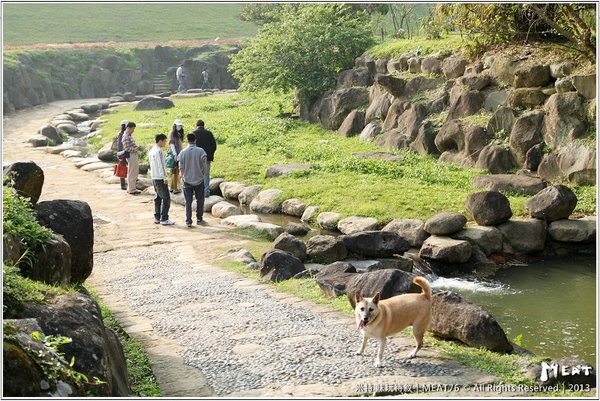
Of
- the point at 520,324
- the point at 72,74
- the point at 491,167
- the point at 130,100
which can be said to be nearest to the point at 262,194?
the point at 491,167

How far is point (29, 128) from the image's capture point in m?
42.6

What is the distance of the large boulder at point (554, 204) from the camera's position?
19500 millimetres

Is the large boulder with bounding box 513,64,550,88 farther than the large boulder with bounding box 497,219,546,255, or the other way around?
the large boulder with bounding box 513,64,550,88

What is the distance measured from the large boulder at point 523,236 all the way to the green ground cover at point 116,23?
5333cm

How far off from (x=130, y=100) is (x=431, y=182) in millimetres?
37900

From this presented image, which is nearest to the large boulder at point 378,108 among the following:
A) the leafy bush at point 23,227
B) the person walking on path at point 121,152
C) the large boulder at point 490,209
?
the person walking on path at point 121,152

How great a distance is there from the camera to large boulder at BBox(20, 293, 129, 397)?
774cm

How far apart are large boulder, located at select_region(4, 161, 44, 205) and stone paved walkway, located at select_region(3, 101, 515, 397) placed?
2533 mm

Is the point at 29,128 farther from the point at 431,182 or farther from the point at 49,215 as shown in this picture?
the point at 49,215

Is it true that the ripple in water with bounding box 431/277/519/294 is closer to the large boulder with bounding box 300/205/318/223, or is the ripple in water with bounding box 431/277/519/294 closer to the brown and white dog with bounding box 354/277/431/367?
the large boulder with bounding box 300/205/318/223

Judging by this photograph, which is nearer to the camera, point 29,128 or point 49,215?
point 49,215

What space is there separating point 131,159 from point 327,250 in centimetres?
1001

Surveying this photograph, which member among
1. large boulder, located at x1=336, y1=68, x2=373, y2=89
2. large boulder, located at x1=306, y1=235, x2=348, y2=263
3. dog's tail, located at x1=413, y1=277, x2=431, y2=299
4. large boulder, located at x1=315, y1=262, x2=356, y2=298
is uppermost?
dog's tail, located at x1=413, y1=277, x2=431, y2=299

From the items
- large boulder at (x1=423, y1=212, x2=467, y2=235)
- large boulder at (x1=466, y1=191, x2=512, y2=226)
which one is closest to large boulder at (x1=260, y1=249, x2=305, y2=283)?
large boulder at (x1=423, y1=212, x2=467, y2=235)
